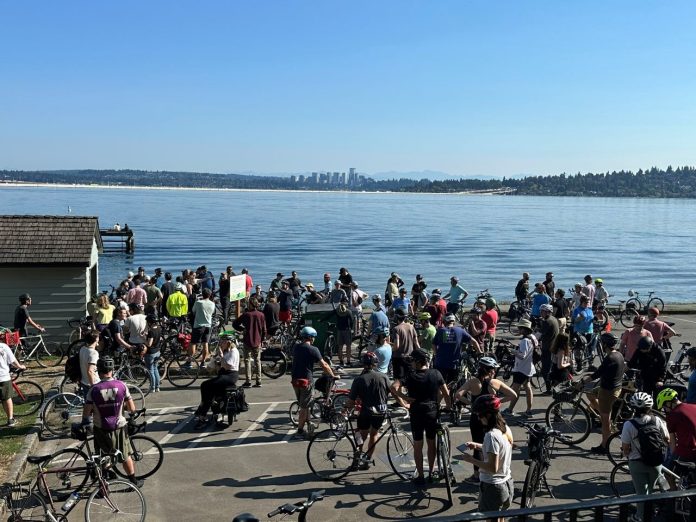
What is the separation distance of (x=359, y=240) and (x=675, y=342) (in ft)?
217

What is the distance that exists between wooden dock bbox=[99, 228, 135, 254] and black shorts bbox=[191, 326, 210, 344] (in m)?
54.8

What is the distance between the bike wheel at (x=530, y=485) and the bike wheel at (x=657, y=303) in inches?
761

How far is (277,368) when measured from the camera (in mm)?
15781

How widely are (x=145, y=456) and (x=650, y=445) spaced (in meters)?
6.10

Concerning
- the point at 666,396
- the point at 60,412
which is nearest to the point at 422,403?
the point at 666,396

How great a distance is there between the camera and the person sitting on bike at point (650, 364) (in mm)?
11461

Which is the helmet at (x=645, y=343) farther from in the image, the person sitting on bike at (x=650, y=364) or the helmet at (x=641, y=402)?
the helmet at (x=641, y=402)

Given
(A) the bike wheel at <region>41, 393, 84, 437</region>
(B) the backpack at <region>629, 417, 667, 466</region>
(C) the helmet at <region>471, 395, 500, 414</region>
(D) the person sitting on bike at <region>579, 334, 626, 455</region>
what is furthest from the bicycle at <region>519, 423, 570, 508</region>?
(A) the bike wheel at <region>41, 393, 84, 437</region>

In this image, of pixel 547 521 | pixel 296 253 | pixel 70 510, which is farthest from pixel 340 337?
pixel 296 253

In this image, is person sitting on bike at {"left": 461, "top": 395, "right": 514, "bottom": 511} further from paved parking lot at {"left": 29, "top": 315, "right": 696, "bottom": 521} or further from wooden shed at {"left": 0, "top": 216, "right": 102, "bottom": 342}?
wooden shed at {"left": 0, "top": 216, "right": 102, "bottom": 342}

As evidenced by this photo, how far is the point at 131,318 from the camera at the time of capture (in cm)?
1388

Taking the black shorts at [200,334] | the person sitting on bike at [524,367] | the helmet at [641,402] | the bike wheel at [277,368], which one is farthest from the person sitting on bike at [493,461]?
the black shorts at [200,334]

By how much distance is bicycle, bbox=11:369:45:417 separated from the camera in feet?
39.8

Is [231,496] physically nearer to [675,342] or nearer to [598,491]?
[598,491]
